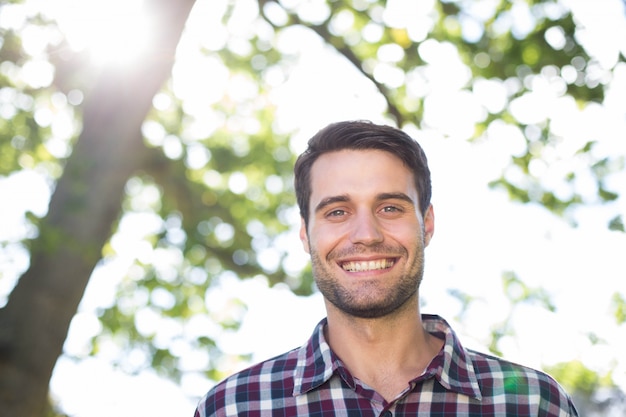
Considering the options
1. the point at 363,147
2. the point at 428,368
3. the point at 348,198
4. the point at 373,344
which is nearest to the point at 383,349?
the point at 373,344

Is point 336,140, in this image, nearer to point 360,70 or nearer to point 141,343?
point 360,70

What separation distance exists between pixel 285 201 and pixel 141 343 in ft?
8.41

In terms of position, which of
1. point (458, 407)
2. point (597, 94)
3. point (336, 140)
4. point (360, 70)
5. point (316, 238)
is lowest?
point (458, 407)

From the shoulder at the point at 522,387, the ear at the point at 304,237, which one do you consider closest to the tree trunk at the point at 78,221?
the ear at the point at 304,237

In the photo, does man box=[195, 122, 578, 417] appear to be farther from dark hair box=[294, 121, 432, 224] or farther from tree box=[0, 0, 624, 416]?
tree box=[0, 0, 624, 416]

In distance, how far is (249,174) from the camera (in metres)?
11.2

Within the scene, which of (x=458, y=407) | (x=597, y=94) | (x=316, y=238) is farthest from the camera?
(x=597, y=94)

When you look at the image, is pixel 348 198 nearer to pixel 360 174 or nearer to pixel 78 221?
pixel 360 174

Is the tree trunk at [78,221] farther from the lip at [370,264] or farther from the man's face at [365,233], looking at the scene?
the lip at [370,264]

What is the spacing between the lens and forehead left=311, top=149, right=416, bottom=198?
292 cm

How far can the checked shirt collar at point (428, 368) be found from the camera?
273cm

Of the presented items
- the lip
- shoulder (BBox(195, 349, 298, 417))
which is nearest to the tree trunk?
shoulder (BBox(195, 349, 298, 417))

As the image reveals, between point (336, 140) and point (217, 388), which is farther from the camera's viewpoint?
point (336, 140)

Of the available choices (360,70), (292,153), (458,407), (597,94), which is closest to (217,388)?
(458,407)
